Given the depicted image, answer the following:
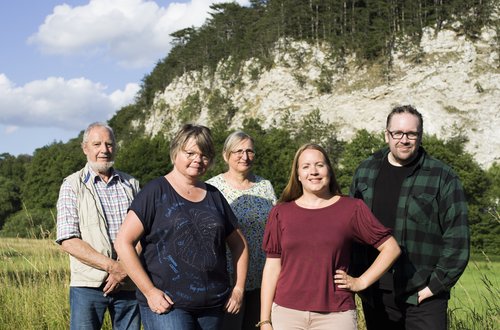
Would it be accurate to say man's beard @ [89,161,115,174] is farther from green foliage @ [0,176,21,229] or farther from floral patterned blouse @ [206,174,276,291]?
green foliage @ [0,176,21,229]

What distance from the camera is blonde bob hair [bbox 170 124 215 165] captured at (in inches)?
132

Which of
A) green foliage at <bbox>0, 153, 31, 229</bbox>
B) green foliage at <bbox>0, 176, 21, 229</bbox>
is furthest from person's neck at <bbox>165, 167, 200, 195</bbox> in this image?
green foliage at <bbox>0, 176, 21, 229</bbox>

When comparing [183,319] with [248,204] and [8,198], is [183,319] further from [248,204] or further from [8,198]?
[8,198]

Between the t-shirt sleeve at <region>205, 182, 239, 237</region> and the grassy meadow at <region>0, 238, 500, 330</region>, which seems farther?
the grassy meadow at <region>0, 238, 500, 330</region>

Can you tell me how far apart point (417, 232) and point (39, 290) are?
3751 mm

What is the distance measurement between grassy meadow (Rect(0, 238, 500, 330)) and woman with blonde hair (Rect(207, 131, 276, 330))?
1.22m

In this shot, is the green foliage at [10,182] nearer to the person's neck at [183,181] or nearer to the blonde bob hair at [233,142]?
the blonde bob hair at [233,142]

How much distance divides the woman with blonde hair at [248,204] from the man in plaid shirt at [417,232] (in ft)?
3.06

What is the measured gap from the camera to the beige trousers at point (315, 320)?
3.21 m

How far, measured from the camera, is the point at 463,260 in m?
3.55

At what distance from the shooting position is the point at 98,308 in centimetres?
391

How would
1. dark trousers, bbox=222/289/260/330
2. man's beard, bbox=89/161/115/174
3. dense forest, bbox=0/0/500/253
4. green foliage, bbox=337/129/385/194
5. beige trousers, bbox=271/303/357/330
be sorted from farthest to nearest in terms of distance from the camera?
1. green foliage, bbox=337/129/385/194
2. dense forest, bbox=0/0/500/253
3. dark trousers, bbox=222/289/260/330
4. man's beard, bbox=89/161/115/174
5. beige trousers, bbox=271/303/357/330

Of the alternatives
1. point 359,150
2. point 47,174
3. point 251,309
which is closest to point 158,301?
point 251,309

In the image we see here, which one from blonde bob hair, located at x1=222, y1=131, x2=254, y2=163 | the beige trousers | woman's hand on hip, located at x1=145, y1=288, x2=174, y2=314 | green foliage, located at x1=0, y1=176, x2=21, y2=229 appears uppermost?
green foliage, located at x1=0, y1=176, x2=21, y2=229
